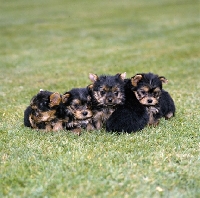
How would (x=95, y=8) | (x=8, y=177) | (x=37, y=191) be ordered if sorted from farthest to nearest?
(x=95, y=8) → (x=8, y=177) → (x=37, y=191)

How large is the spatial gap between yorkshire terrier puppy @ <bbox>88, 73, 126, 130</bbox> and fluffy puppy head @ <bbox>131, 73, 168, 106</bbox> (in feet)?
1.12

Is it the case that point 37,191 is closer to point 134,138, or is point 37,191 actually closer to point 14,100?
point 134,138

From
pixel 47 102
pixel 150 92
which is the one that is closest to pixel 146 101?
pixel 150 92

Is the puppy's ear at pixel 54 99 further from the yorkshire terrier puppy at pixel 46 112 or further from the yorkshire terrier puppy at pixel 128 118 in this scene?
the yorkshire terrier puppy at pixel 128 118

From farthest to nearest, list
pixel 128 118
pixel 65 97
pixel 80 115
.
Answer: pixel 65 97
pixel 80 115
pixel 128 118

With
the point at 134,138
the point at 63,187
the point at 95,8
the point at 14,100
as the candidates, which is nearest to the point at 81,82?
the point at 14,100

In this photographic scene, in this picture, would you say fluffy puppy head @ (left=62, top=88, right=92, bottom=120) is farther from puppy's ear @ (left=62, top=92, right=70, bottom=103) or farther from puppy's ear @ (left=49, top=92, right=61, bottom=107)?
puppy's ear @ (left=49, top=92, right=61, bottom=107)

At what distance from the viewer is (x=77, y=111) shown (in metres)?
8.51

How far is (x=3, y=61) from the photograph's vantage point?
18.9 m

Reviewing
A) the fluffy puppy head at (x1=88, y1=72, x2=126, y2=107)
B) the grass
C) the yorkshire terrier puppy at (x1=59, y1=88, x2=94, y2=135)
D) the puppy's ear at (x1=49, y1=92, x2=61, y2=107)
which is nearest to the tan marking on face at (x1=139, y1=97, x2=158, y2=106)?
the fluffy puppy head at (x1=88, y1=72, x2=126, y2=107)

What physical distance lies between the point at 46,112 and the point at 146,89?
2.26m

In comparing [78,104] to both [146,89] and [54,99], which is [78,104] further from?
[146,89]

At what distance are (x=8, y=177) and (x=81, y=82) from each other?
26.8ft

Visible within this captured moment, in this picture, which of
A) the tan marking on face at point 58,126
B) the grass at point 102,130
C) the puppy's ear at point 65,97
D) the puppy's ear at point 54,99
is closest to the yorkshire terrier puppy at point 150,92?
the grass at point 102,130
